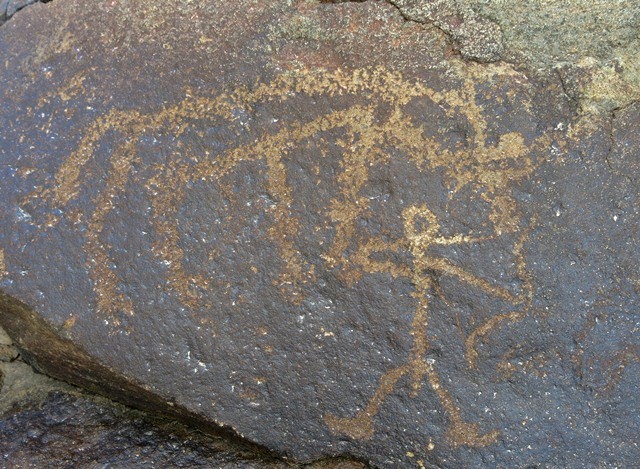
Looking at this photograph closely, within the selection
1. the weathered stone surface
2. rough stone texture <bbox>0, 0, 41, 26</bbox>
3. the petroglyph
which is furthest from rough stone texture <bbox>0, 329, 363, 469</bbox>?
rough stone texture <bbox>0, 0, 41, 26</bbox>

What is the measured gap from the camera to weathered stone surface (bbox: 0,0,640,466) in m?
1.29

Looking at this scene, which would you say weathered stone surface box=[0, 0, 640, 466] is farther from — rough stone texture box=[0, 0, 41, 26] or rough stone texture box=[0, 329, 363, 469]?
rough stone texture box=[0, 0, 41, 26]

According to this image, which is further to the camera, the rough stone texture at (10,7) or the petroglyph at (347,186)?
the rough stone texture at (10,7)

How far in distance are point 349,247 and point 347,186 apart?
11 centimetres

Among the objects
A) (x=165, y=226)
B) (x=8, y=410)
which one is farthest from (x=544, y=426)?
(x=8, y=410)

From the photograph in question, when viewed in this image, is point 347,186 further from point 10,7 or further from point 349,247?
point 10,7

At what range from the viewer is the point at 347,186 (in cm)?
132

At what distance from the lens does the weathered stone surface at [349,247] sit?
50.6 inches

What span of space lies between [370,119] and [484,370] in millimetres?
474

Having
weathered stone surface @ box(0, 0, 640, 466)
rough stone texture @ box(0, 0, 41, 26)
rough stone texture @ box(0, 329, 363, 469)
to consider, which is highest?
rough stone texture @ box(0, 0, 41, 26)

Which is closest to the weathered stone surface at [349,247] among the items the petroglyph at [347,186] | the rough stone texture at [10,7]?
the petroglyph at [347,186]

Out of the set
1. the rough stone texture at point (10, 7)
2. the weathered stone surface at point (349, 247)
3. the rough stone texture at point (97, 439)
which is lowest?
the rough stone texture at point (97, 439)

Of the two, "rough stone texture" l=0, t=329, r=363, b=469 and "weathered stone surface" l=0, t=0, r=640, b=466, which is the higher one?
"weathered stone surface" l=0, t=0, r=640, b=466

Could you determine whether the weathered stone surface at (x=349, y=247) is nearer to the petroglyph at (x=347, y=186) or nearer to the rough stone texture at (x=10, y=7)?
the petroglyph at (x=347, y=186)
